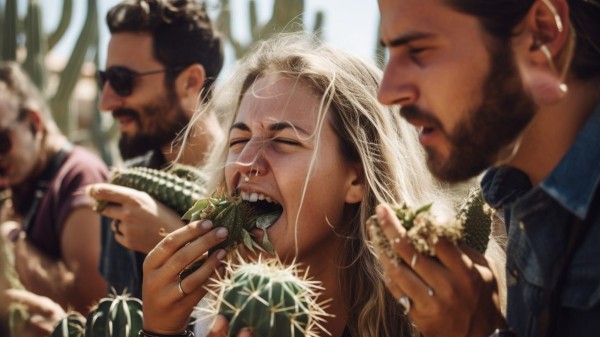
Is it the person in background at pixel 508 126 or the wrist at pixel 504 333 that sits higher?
the person in background at pixel 508 126

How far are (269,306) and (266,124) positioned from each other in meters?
1.19

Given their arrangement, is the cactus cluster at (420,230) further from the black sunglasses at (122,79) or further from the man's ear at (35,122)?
the man's ear at (35,122)

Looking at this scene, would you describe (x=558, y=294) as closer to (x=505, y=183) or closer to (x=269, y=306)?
(x=505, y=183)

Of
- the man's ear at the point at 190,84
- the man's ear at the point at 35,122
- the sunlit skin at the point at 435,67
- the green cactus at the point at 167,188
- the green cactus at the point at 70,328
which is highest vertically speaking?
the sunlit skin at the point at 435,67

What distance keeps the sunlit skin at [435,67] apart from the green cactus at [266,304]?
2.00ft

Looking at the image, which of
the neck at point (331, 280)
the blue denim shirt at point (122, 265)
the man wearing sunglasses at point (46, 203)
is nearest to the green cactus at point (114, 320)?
the neck at point (331, 280)

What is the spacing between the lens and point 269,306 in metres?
2.34

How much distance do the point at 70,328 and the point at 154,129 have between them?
216 cm

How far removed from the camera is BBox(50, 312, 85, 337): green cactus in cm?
331

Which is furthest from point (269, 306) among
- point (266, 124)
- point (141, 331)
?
point (266, 124)

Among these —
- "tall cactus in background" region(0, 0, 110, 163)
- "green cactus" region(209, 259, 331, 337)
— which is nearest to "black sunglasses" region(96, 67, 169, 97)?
"green cactus" region(209, 259, 331, 337)

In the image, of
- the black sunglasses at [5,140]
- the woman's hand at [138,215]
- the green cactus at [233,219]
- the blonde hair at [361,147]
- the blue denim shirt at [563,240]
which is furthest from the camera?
the black sunglasses at [5,140]

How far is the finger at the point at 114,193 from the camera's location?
386 centimetres

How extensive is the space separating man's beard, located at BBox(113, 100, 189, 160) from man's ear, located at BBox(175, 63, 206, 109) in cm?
8
